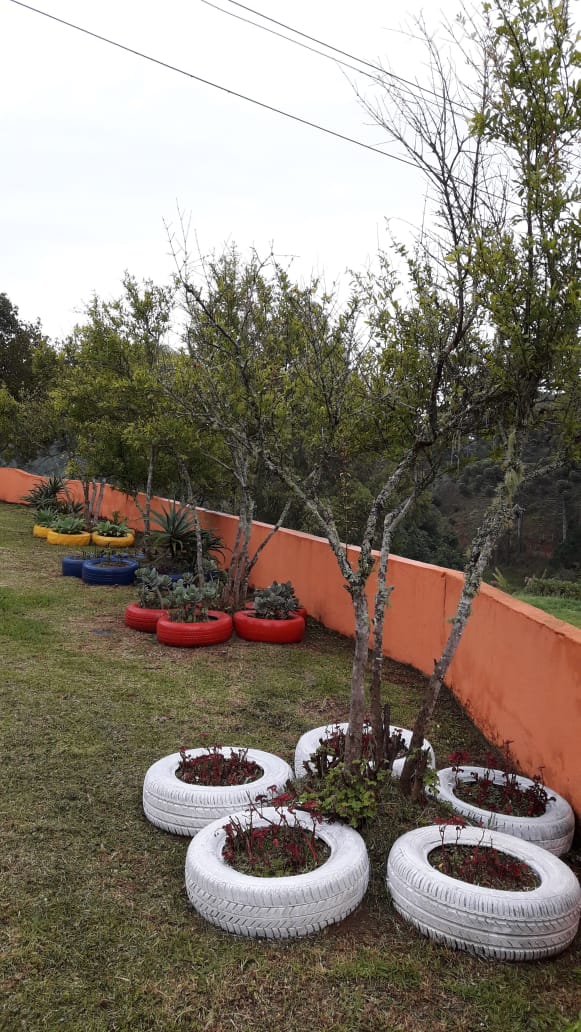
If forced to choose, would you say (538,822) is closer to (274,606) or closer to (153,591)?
(274,606)

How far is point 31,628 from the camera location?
24.9 ft

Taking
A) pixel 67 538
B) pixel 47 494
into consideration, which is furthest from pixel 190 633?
pixel 47 494

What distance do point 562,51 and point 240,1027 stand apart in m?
4.13

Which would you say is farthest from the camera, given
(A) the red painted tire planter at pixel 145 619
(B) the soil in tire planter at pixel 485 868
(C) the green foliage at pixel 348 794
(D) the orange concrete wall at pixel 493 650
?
(A) the red painted tire planter at pixel 145 619

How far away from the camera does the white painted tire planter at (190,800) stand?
3.64 metres

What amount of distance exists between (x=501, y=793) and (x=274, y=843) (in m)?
1.37

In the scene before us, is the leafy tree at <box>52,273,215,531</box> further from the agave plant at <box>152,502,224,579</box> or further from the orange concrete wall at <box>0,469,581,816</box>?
the orange concrete wall at <box>0,469,581,816</box>

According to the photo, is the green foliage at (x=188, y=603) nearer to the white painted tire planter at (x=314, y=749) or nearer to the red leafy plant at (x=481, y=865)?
the white painted tire planter at (x=314, y=749)

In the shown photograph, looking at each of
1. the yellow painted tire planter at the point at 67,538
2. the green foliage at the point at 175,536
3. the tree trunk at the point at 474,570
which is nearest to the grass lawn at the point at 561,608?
the green foliage at the point at 175,536

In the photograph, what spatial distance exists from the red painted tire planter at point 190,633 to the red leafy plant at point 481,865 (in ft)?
14.4

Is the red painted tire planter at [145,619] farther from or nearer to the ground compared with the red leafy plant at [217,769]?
nearer to the ground

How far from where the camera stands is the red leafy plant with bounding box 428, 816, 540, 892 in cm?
300

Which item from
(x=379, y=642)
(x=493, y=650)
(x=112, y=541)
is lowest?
(x=112, y=541)

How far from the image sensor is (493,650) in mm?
5129
